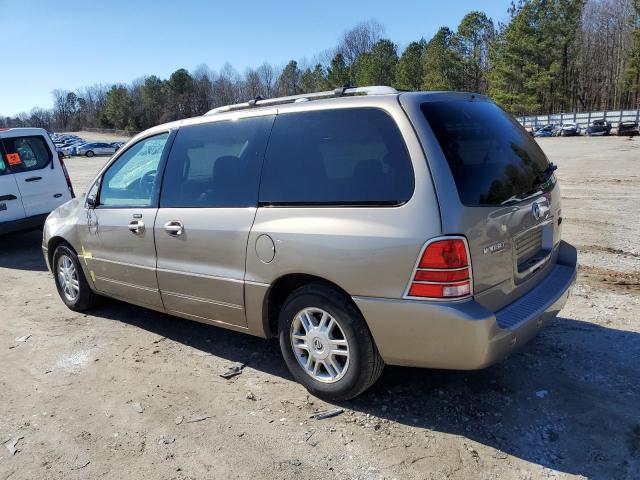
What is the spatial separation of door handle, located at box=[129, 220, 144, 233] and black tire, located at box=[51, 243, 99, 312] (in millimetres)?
1226

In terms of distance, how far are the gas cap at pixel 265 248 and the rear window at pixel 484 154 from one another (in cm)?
125

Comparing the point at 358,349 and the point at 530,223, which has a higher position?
the point at 530,223

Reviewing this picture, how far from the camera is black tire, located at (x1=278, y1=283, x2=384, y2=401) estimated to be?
3.13 metres

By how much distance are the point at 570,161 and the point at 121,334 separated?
2134cm

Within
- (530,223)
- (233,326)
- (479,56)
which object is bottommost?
(233,326)

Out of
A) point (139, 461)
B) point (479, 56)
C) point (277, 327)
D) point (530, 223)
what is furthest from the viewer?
point (479, 56)

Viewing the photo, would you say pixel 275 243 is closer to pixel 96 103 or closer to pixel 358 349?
pixel 358 349

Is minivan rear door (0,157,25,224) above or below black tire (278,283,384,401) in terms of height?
above

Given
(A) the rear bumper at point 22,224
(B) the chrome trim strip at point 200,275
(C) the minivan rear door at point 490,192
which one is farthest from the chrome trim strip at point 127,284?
(A) the rear bumper at point 22,224

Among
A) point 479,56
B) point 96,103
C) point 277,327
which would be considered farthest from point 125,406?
point 96,103

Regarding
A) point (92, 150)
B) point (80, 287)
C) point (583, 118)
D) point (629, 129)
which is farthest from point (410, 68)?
point (80, 287)

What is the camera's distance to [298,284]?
3510mm

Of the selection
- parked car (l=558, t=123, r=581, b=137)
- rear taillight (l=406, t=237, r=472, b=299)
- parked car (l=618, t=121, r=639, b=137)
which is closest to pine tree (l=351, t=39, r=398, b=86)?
parked car (l=558, t=123, r=581, b=137)

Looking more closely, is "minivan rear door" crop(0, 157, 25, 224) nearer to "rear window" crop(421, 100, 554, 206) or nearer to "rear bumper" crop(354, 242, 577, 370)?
"rear bumper" crop(354, 242, 577, 370)
